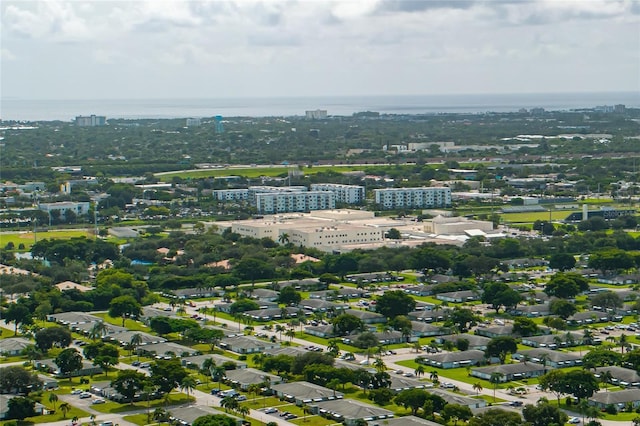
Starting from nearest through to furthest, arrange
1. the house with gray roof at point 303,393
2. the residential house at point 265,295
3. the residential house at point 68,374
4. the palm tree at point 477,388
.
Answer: the house with gray roof at point 303,393
the palm tree at point 477,388
the residential house at point 68,374
the residential house at point 265,295

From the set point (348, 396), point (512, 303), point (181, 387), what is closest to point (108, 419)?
point (181, 387)

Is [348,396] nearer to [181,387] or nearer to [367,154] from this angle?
[181,387]

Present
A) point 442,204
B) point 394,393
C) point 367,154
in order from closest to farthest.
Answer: point 394,393, point 442,204, point 367,154

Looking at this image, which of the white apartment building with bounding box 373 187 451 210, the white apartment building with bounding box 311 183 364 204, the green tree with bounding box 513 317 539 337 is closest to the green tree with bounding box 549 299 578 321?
the green tree with bounding box 513 317 539 337

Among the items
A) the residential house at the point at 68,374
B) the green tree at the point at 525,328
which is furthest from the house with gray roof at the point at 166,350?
the green tree at the point at 525,328

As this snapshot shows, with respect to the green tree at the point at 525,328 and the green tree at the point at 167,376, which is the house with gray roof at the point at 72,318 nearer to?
the green tree at the point at 167,376

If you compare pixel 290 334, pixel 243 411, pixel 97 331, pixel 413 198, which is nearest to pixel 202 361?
pixel 290 334
